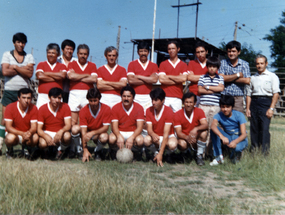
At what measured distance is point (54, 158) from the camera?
250 inches

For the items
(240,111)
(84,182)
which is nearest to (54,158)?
(84,182)

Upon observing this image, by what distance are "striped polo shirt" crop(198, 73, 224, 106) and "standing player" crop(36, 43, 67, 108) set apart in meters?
3.16

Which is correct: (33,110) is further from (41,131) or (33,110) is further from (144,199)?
(144,199)

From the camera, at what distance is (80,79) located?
6609mm

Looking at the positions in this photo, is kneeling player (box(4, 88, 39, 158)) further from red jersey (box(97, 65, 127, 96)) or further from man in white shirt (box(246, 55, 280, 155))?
man in white shirt (box(246, 55, 280, 155))

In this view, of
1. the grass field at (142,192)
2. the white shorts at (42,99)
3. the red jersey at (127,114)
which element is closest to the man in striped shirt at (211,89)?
the red jersey at (127,114)

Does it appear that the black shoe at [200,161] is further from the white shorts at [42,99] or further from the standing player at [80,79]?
the white shorts at [42,99]

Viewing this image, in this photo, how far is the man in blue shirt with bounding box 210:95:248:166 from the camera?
19.8 ft

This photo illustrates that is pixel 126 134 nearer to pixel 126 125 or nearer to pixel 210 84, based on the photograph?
pixel 126 125

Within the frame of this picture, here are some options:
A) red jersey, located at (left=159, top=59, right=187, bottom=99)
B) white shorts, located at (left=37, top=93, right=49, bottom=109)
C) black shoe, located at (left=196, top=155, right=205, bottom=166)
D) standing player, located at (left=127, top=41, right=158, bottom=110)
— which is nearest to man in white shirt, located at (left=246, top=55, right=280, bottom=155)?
black shoe, located at (left=196, top=155, right=205, bottom=166)

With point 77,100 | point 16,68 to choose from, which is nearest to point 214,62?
point 77,100

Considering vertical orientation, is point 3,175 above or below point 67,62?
below

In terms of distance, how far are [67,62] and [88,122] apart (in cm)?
173

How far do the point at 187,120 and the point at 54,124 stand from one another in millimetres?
2871
